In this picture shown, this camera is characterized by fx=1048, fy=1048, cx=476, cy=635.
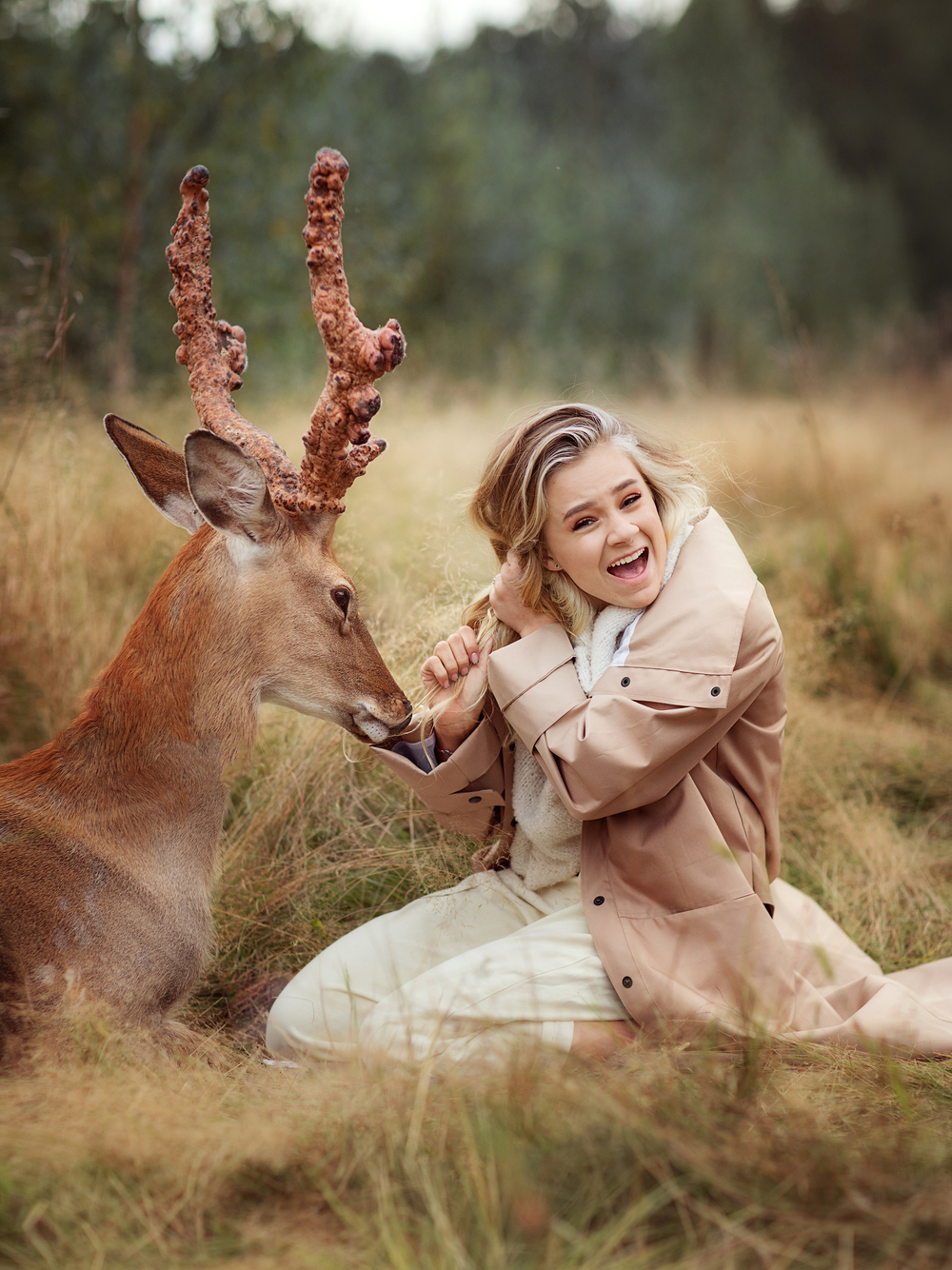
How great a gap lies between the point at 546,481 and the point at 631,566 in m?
0.30

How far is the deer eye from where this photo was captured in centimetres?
247

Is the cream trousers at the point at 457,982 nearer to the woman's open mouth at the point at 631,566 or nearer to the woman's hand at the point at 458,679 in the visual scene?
the woman's hand at the point at 458,679

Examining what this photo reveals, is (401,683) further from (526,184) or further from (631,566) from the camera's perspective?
(526,184)

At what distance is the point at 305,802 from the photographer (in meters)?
3.44

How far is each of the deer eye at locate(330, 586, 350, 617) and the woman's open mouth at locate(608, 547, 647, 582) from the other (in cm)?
65

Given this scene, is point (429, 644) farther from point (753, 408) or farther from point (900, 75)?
point (900, 75)

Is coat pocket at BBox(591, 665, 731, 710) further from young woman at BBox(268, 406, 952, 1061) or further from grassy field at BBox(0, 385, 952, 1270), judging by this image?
grassy field at BBox(0, 385, 952, 1270)

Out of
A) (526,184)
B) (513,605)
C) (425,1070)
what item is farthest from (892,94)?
(425,1070)

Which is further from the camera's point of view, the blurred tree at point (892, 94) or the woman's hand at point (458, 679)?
the blurred tree at point (892, 94)

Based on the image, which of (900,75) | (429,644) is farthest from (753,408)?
(900,75)

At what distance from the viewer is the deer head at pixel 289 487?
2.24 metres

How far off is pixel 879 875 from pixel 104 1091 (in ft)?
8.67

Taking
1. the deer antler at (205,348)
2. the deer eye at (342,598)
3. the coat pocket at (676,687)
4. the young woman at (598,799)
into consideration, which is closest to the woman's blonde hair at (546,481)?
the young woman at (598,799)

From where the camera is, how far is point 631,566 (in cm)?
260
